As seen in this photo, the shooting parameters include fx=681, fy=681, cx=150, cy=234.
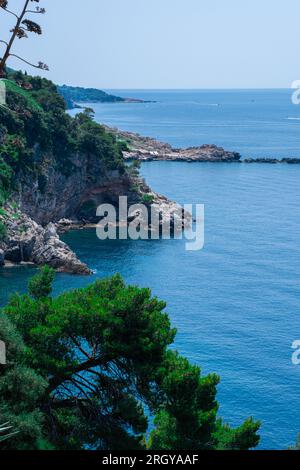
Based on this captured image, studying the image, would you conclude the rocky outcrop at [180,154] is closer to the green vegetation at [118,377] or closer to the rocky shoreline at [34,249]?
the rocky shoreline at [34,249]

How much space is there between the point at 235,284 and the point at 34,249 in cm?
1853

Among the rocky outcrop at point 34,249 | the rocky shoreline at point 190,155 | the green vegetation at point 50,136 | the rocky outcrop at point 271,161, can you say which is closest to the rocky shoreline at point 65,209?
the rocky outcrop at point 34,249

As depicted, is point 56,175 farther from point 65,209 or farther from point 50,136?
point 50,136

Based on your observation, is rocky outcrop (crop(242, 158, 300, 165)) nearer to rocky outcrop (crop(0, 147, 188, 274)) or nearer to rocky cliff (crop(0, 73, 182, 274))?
rocky cliff (crop(0, 73, 182, 274))

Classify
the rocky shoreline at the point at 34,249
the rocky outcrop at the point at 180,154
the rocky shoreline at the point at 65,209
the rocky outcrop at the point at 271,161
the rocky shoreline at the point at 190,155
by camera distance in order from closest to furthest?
the rocky shoreline at the point at 34,249 → the rocky shoreline at the point at 65,209 → the rocky outcrop at the point at 271,161 → the rocky shoreline at the point at 190,155 → the rocky outcrop at the point at 180,154

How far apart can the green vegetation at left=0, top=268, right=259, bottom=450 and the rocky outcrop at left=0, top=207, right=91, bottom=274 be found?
1462 inches

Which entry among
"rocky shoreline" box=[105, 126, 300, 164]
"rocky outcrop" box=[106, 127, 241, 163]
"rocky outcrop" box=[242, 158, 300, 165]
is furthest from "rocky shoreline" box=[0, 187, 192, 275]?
"rocky outcrop" box=[242, 158, 300, 165]

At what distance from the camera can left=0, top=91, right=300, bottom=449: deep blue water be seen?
38.9m

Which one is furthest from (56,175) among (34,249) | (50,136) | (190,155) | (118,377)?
(190,155)

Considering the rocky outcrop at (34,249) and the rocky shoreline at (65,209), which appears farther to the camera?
the rocky shoreline at (65,209)

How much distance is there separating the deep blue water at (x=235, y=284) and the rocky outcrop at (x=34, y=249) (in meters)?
1.99

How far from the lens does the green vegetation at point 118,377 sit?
21000mm

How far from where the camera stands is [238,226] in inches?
3115

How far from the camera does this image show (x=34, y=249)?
6216 cm
